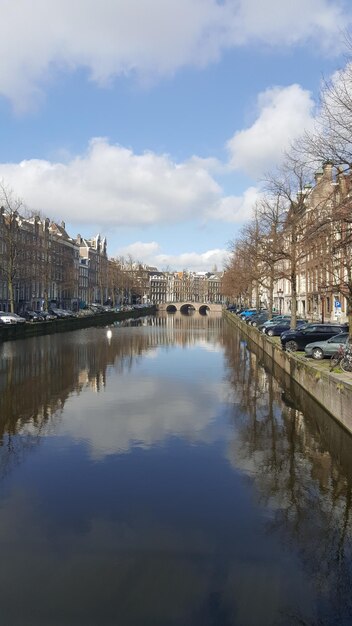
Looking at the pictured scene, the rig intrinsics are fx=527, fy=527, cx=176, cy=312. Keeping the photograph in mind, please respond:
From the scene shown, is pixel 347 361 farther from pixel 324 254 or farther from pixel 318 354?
pixel 324 254

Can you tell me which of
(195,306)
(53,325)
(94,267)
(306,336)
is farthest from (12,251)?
(195,306)

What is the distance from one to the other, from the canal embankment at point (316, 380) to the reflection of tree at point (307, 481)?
0.50 meters

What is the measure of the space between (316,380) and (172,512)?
11.5 m

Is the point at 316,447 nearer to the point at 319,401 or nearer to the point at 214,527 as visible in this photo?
the point at 319,401

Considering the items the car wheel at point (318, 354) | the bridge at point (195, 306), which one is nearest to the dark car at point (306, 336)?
the car wheel at point (318, 354)

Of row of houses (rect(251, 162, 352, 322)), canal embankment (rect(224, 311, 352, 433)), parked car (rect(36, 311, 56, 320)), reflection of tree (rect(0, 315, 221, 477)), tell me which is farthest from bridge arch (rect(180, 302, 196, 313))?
canal embankment (rect(224, 311, 352, 433))

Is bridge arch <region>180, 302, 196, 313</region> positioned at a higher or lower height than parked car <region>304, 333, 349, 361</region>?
higher

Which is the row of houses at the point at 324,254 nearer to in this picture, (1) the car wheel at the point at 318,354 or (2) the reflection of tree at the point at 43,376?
(1) the car wheel at the point at 318,354

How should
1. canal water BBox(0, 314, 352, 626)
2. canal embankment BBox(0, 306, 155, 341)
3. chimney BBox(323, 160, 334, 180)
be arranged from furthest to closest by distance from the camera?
1. canal embankment BBox(0, 306, 155, 341)
2. chimney BBox(323, 160, 334, 180)
3. canal water BBox(0, 314, 352, 626)

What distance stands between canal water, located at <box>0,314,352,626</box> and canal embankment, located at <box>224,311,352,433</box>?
1.96 feet

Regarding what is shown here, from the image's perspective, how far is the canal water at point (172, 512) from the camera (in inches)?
297

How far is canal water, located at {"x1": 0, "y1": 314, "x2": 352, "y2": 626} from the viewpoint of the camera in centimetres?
755

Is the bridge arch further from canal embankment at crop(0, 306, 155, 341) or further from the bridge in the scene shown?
canal embankment at crop(0, 306, 155, 341)

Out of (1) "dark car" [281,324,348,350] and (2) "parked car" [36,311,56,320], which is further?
(2) "parked car" [36,311,56,320]
